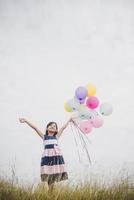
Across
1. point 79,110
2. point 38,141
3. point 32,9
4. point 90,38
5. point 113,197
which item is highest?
point 32,9

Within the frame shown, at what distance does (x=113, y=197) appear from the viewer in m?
2.79

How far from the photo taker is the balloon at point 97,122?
9.47ft

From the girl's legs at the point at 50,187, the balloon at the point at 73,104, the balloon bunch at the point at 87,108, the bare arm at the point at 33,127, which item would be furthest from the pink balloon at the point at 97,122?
the girl's legs at the point at 50,187

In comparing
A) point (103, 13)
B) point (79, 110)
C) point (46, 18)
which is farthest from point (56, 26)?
point (79, 110)

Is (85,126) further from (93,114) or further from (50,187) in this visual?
(50,187)

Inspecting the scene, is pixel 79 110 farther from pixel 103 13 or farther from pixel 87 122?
pixel 103 13

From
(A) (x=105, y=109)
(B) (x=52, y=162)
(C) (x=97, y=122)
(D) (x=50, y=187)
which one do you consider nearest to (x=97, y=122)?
(C) (x=97, y=122)

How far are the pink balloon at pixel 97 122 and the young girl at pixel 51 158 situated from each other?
0.51 feet

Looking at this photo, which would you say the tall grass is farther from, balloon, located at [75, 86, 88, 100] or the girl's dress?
balloon, located at [75, 86, 88, 100]

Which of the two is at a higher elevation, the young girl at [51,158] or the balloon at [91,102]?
the balloon at [91,102]

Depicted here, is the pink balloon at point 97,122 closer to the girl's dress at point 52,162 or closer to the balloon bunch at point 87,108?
the balloon bunch at point 87,108

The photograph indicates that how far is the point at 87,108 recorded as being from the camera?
2867mm

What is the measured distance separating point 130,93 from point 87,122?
0.41 meters

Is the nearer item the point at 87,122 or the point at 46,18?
the point at 87,122
